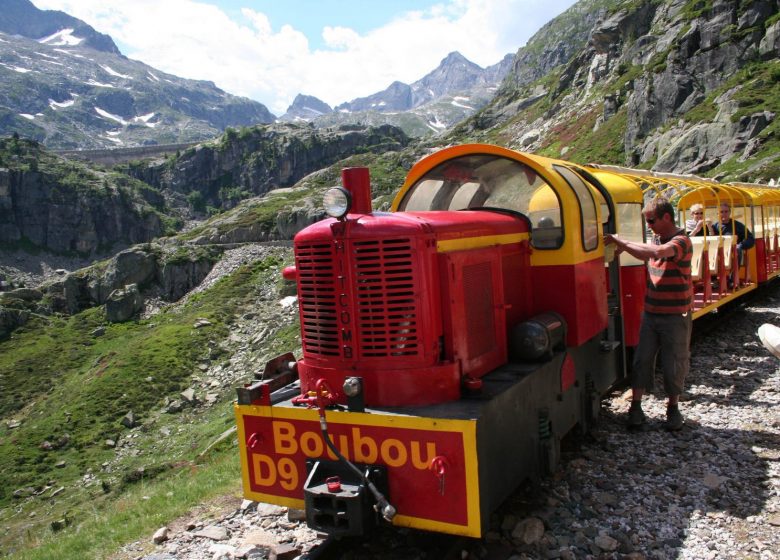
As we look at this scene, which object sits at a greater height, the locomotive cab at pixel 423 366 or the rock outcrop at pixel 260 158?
the rock outcrop at pixel 260 158

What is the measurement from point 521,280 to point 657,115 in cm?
Result: 6053

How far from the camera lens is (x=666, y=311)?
6332 mm

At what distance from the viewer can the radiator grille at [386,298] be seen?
13.9 ft

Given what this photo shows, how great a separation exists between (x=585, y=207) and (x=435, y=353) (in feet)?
8.31

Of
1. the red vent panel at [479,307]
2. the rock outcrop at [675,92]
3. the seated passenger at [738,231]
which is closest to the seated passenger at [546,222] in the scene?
the red vent panel at [479,307]

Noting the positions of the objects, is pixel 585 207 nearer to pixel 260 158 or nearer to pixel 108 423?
pixel 108 423

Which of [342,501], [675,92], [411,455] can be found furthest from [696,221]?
[675,92]

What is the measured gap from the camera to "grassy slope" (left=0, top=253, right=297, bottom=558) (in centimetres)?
832

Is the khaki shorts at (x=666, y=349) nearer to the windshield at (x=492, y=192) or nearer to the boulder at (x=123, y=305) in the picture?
the windshield at (x=492, y=192)

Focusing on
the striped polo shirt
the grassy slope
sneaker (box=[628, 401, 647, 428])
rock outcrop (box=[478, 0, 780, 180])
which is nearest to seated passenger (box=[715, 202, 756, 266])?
the striped polo shirt

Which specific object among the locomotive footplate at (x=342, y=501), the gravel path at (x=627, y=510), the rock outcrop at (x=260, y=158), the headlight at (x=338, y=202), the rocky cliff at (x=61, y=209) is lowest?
the gravel path at (x=627, y=510)

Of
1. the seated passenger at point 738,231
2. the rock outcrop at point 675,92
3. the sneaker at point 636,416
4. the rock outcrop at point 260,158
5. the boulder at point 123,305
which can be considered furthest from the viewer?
the rock outcrop at point 260,158

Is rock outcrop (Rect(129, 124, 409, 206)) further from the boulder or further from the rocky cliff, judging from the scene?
the boulder

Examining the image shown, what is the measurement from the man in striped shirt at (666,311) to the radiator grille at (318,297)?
336 cm
